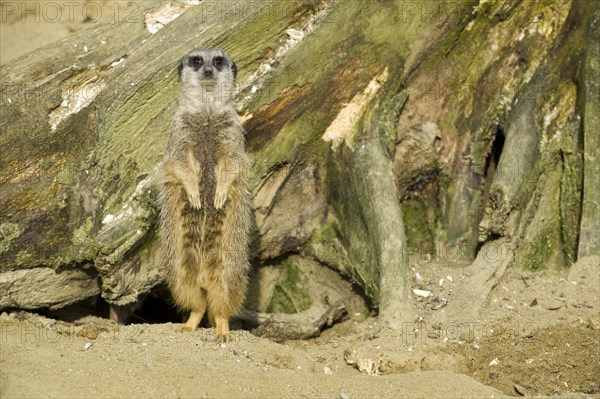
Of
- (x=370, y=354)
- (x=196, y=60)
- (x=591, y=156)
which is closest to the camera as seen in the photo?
(x=370, y=354)

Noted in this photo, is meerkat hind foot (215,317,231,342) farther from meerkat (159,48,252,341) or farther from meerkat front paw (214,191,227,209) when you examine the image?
meerkat front paw (214,191,227,209)

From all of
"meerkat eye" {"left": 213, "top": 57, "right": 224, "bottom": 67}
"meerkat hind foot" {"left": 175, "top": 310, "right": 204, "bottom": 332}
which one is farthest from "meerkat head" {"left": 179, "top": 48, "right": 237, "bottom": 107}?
"meerkat hind foot" {"left": 175, "top": 310, "right": 204, "bottom": 332}

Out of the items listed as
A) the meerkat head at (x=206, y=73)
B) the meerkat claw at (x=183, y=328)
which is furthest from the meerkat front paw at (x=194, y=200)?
the meerkat claw at (x=183, y=328)

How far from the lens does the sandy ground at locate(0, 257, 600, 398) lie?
290 cm

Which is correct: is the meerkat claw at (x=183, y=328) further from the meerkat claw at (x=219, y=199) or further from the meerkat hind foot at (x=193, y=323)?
the meerkat claw at (x=219, y=199)

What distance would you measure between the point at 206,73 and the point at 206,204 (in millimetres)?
639

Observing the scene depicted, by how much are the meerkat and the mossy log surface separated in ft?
0.29

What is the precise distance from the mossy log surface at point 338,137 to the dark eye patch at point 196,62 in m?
0.12

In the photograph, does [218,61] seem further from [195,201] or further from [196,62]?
[195,201]

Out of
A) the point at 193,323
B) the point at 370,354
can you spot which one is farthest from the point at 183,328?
the point at 370,354

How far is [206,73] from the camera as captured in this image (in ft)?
11.2

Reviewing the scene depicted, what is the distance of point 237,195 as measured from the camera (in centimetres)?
366

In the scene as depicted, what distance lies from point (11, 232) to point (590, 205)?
2.77 m

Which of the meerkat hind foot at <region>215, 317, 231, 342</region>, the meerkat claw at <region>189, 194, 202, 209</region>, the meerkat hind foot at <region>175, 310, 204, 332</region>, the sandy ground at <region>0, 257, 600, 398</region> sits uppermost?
the meerkat claw at <region>189, 194, 202, 209</region>
